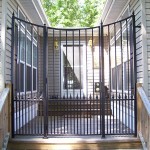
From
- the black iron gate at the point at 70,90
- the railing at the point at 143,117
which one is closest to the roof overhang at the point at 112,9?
the black iron gate at the point at 70,90

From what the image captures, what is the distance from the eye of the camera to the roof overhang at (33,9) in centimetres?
764

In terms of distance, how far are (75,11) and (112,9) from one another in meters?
16.1

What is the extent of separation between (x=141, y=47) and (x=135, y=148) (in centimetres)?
203

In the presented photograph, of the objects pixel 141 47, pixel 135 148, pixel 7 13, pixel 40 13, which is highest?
pixel 40 13

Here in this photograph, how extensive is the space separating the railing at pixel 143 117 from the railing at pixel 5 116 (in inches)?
102

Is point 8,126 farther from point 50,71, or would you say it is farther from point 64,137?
point 50,71

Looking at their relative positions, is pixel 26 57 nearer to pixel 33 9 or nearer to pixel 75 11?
pixel 33 9

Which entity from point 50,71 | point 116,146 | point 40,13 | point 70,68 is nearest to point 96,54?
point 70,68

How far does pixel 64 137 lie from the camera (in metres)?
5.61

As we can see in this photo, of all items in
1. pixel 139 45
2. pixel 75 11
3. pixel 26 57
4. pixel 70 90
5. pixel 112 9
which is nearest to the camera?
pixel 139 45

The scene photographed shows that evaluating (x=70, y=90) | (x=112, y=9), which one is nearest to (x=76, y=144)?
(x=112, y=9)

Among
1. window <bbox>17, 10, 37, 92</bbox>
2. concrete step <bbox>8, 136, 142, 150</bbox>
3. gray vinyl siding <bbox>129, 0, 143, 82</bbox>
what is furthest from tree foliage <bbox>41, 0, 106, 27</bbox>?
concrete step <bbox>8, 136, 142, 150</bbox>

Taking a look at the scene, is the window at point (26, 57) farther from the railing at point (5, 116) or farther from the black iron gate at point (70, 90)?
the railing at point (5, 116)

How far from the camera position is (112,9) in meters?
8.22
